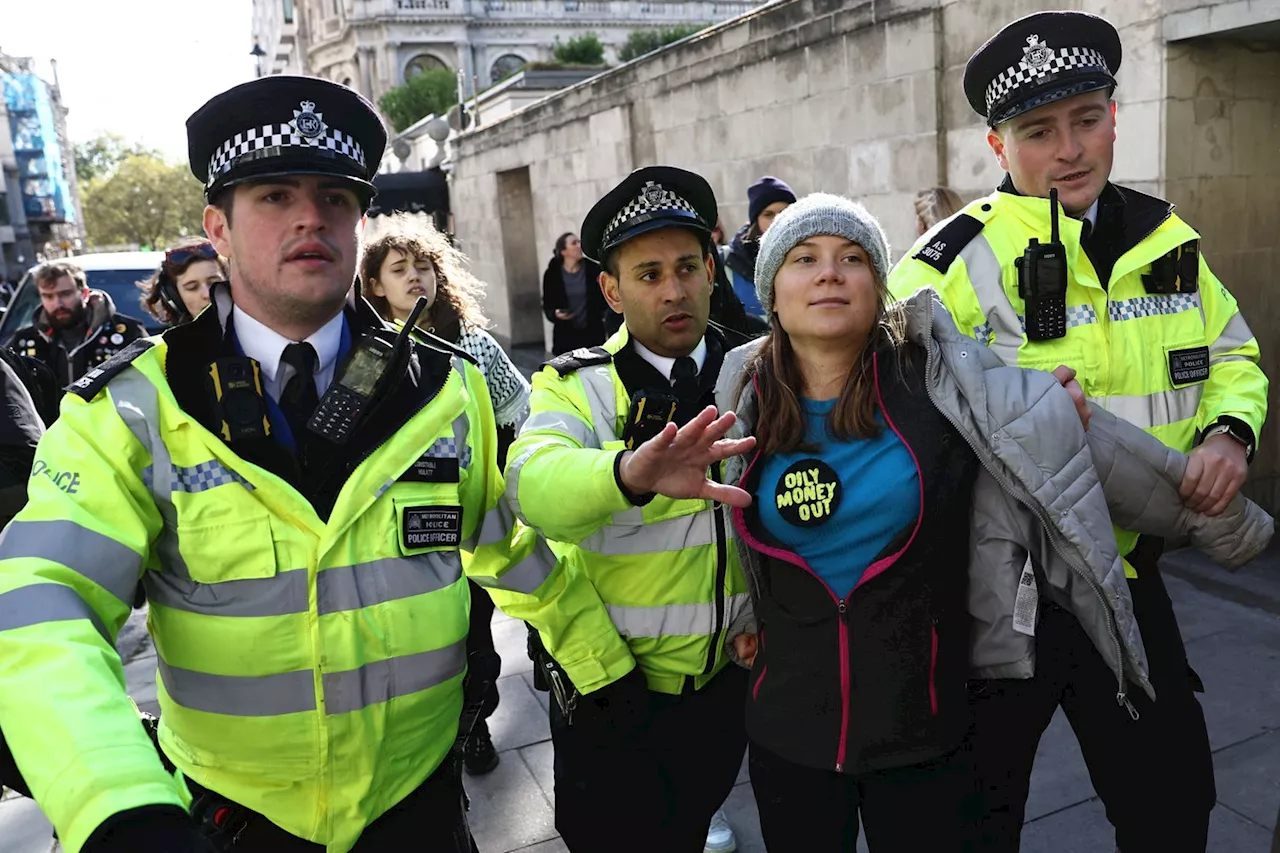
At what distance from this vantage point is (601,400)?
2.34 m

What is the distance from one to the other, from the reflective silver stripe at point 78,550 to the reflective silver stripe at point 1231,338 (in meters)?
2.49

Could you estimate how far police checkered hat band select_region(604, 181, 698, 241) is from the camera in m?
2.44

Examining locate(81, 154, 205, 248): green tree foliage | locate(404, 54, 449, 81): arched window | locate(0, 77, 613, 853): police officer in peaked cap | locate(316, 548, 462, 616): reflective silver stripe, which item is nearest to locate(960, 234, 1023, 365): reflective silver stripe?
locate(0, 77, 613, 853): police officer in peaked cap

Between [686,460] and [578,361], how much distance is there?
2.18ft

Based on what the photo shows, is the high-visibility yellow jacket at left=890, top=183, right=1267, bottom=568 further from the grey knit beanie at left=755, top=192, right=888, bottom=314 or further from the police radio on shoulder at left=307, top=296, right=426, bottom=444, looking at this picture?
the police radio on shoulder at left=307, top=296, right=426, bottom=444

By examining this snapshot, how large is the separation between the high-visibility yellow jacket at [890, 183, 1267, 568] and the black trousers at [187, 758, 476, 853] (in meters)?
1.57

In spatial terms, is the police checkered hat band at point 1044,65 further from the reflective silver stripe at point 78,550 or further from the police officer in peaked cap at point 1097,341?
the reflective silver stripe at point 78,550

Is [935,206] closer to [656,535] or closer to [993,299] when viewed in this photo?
[993,299]

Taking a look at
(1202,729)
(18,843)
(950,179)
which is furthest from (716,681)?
(950,179)

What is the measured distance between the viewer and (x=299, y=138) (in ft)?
6.12

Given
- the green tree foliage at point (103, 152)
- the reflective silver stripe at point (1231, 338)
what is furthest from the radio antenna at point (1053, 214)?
the green tree foliage at point (103, 152)

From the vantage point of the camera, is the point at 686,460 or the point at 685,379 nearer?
the point at 686,460

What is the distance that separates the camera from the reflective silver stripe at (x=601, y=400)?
2.31 m

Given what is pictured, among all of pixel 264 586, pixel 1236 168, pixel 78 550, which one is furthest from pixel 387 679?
pixel 1236 168
